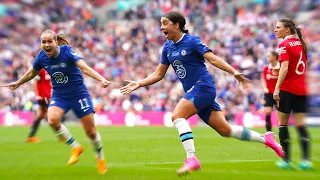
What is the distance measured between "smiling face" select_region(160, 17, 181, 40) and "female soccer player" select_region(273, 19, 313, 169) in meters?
1.75

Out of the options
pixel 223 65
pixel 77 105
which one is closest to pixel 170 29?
pixel 223 65

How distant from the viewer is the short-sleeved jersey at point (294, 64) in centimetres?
977

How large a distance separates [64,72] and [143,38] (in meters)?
25.6

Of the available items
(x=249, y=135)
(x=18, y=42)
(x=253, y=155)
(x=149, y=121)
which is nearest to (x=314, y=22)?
(x=149, y=121)

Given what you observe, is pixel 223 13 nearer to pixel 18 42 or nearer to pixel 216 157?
pixel 18 42

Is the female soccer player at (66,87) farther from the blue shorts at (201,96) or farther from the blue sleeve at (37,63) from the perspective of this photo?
the blue shorts at (201,96)

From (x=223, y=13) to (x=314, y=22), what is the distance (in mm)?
6006

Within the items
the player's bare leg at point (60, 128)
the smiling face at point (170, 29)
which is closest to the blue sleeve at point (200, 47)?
the smiling face at point (170, 29)

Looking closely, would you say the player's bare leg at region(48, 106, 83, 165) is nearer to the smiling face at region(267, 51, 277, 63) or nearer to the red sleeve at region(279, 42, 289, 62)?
the red sleeve at region(279, 42, 289, 62)

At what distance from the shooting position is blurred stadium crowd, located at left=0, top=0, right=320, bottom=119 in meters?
30.4

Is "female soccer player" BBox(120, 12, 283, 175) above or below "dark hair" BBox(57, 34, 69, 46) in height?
below

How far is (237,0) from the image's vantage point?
36875mm

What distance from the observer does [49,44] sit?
10109 millimetres

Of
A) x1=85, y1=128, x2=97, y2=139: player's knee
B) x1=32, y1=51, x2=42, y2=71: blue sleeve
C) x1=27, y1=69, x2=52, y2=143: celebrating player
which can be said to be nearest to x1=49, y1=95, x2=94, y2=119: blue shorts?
x1=85, y1=128, x2=97, y2=139: player's knee
